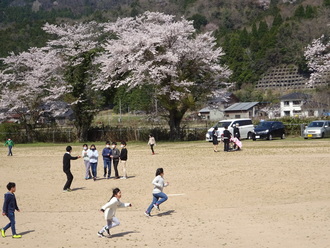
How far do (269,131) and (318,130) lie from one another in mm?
3295

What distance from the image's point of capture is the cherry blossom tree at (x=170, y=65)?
41.4m

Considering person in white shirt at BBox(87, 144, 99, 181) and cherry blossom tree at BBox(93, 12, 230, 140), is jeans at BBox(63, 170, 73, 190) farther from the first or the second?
cherry blossom tree at BBox(93, 12, 230, 140)

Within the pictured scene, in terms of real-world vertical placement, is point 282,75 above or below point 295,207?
above

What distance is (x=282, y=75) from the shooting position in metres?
103

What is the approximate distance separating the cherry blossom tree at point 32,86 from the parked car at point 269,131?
58.4ft

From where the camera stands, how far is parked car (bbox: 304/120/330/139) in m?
37.5

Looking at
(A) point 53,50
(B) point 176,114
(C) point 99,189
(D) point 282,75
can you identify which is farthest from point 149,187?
(D) point 282,75

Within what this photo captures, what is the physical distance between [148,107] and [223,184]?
94.4ft

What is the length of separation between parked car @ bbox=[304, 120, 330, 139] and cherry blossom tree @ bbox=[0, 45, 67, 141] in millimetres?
20863

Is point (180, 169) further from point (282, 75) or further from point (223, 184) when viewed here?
point (282, 75)

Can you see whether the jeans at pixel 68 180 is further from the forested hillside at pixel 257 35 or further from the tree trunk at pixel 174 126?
the forested hillside at pixel 257 35

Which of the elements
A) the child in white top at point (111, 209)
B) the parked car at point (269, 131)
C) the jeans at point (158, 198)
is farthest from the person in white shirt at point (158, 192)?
the parked car at point (269, 131)

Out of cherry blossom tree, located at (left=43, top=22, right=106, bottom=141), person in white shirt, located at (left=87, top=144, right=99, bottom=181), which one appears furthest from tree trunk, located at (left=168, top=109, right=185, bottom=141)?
person in white shirt, located at (left=87, top=144, right=99, bottom=181)

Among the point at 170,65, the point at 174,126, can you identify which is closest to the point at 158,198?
the point at 170,65
